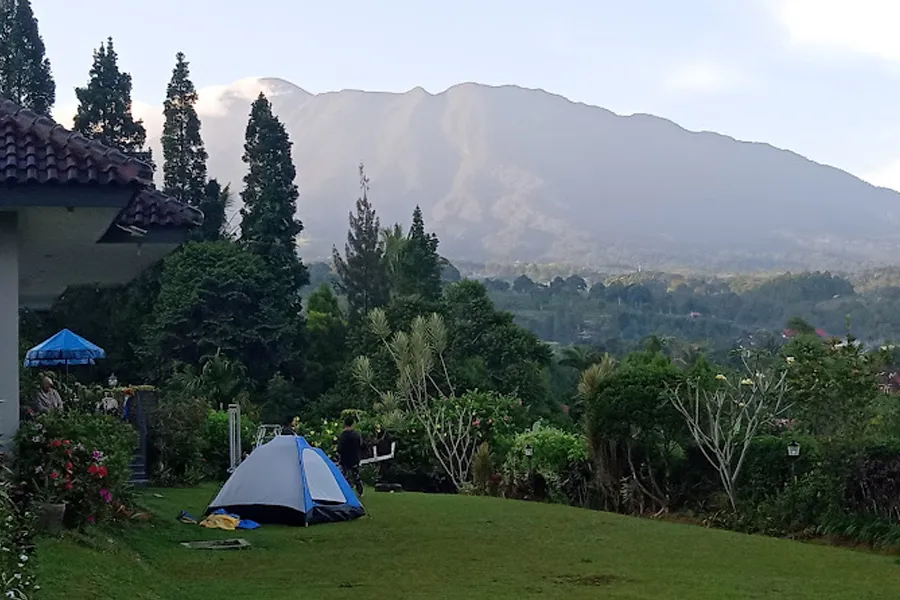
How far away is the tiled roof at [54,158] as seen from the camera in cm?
860

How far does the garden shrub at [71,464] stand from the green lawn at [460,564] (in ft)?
1.14

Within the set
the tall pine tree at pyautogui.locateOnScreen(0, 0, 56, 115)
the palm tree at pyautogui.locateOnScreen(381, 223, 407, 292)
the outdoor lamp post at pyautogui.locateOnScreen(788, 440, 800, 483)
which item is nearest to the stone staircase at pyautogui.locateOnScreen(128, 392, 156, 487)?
the outdoor lamp post at pyautogui.locateOnScreen(788, 440, 800, 483)

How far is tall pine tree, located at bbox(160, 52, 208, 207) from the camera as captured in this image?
40250 millimetres

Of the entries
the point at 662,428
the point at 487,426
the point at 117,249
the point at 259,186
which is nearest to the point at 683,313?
the point at 259,186

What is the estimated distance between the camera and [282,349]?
1420 inches

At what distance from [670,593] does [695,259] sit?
148002 millimetres

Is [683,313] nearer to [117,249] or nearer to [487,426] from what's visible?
[487,426]

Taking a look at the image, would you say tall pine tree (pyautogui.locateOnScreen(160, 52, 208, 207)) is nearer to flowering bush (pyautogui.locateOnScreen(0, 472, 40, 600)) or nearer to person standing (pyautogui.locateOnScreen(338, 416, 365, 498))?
person standing (pyautogui.locateOnScreen(338, 416, 365, 498))

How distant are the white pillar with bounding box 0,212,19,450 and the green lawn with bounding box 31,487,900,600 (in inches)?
47.5

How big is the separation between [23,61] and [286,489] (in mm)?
27492

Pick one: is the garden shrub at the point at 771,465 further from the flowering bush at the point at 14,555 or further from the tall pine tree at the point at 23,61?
the tall pine tree at the point at 23,61

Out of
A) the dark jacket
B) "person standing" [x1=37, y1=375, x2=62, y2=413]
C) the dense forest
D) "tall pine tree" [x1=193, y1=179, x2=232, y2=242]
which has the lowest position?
the dark jacket

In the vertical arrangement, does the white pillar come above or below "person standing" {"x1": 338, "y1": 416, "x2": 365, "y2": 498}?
above

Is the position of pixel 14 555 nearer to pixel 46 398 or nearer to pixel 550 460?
pixel 46 398
